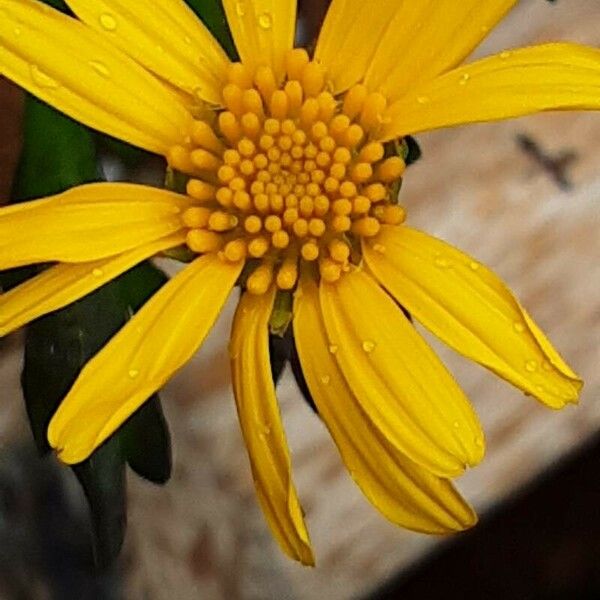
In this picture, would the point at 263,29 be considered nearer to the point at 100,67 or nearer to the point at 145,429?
the point at 100,67


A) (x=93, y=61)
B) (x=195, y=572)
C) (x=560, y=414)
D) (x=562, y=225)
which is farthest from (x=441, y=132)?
(x=93, y=61)

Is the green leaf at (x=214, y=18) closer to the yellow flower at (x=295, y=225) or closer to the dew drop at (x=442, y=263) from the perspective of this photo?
the yellow flower at (x=295, y=225)

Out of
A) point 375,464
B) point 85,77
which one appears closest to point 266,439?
point 375,464

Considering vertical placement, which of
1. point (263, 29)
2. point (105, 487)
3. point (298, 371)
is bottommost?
point (105, 487)

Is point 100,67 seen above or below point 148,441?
above

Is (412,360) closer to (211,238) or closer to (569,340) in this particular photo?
(211,238)

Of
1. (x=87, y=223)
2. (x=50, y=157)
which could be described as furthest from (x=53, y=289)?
(x=50, y=157)

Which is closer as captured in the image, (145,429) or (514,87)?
(514,87)

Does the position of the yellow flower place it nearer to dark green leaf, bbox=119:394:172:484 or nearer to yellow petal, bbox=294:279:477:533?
yellow petal, bbox=294:279:477:533
